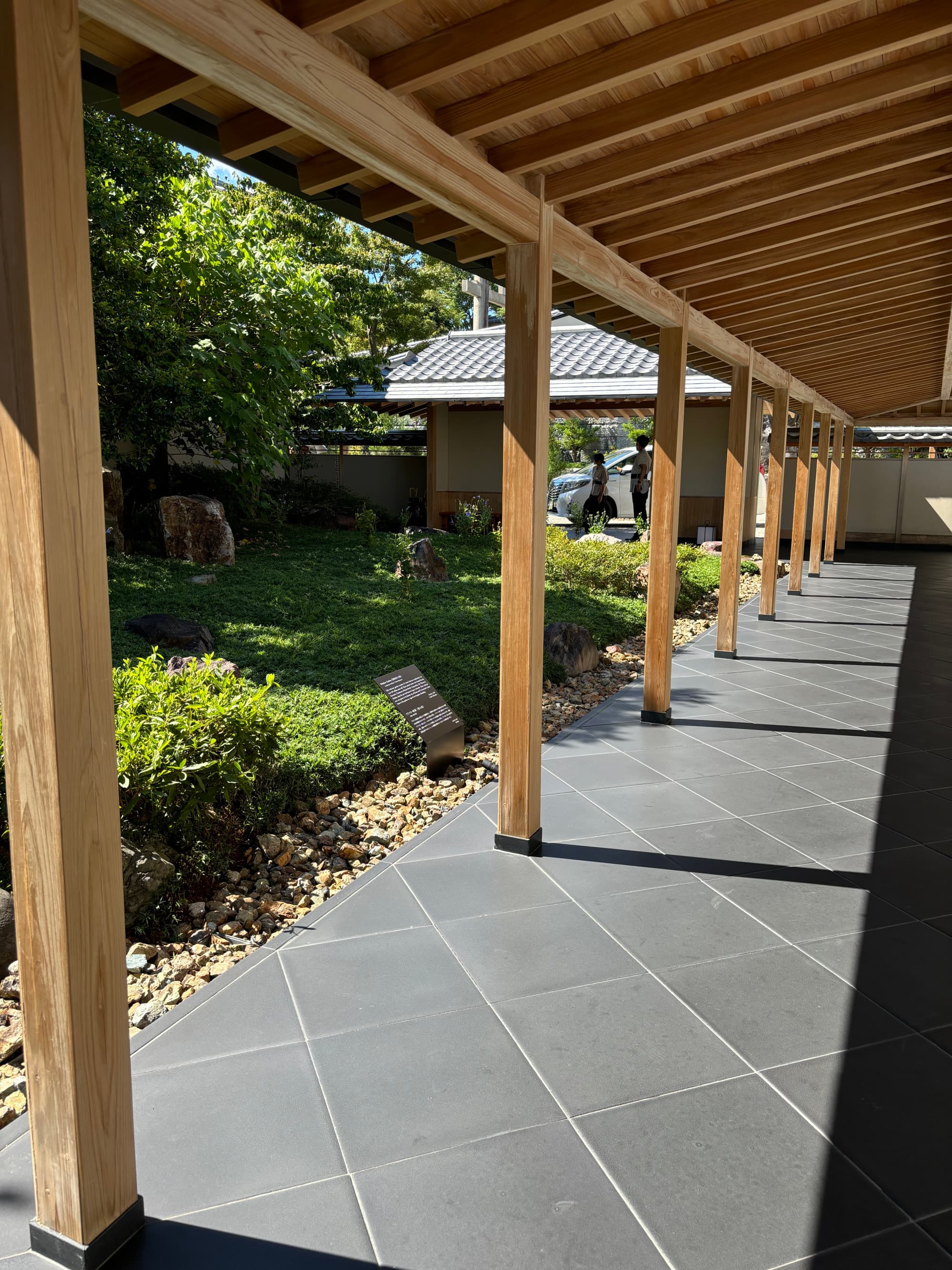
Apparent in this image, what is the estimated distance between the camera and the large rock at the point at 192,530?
10344 mm

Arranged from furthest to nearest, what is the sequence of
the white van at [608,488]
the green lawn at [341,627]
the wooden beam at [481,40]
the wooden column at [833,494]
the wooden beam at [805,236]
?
the white van at [608,488] < the wooden column at [833,494] < the green lawn at [341,627] < the wooden beam at [805,236] < the wooden beam at [481,40]

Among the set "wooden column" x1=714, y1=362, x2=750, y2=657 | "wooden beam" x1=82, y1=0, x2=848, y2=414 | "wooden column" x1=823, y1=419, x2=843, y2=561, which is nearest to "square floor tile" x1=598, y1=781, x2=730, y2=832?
"wooden beam" x1=82, y1=0, x2=848, y2=414

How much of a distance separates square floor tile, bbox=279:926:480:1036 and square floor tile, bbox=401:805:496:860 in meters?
0.71

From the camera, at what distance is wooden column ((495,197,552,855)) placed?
3559 mm

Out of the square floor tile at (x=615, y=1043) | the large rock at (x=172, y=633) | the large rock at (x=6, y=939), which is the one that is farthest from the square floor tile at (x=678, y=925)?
the large rock at (x=172, y=633)

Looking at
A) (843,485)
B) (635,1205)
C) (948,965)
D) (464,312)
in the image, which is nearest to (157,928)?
(635,1205)

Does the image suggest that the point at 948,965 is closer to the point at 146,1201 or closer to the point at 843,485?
the point at 146,1201

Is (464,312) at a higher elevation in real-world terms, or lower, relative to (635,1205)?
higher

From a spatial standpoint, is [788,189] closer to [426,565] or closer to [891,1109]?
[891,1109]

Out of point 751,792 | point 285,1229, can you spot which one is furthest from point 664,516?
point 285,1229

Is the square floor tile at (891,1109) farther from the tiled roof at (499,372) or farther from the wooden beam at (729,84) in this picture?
the tiled roof at (499,372)

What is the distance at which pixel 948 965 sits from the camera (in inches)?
120

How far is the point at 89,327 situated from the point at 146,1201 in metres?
1.96

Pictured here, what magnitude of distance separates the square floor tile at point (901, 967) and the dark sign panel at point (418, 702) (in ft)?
7.68
